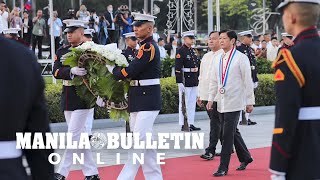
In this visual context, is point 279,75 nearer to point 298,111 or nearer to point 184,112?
point 298,111

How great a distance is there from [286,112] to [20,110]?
5.61ft

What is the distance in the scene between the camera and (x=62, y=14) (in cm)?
3028

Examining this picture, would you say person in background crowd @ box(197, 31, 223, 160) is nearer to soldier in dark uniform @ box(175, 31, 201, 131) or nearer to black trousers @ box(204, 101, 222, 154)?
black trousers @ box(204, 101, 222, 154)

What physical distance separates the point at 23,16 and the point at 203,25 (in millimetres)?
22915

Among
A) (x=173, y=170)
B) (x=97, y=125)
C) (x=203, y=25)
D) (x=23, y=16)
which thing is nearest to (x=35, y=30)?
(x=23, y=16)

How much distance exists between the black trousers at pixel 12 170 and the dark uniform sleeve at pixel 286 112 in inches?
64.3

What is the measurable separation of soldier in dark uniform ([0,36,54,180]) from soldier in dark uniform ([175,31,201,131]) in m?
12.2

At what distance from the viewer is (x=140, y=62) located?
889 centimetres

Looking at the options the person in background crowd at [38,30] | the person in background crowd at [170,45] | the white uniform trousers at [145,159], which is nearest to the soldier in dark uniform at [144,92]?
the white uniform trousers at [145,159]

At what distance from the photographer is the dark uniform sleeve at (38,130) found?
4.10 meters

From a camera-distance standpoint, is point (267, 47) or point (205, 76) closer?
point (205, 76)

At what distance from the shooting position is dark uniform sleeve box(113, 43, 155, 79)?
8.88 meters

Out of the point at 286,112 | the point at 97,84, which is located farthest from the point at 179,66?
the point at 286,112

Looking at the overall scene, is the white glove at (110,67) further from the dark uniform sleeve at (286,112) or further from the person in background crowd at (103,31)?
the person in background crowd at (103,31)
